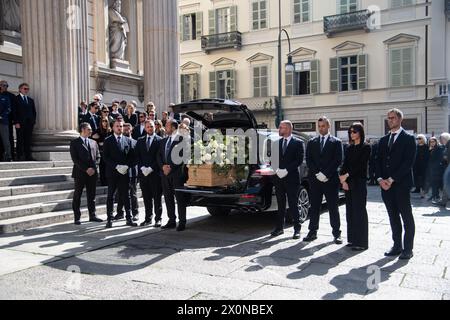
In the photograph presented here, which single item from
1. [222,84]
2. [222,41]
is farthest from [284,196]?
[222,41]

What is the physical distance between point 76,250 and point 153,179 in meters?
2.23

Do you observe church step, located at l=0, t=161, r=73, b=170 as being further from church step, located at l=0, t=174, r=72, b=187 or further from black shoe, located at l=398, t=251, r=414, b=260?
black shoe, located at l=398, t=251, r=414, b=260

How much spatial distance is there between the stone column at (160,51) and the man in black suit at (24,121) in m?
4.37

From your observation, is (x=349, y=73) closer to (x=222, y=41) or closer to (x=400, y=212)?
(x=222, y=41)

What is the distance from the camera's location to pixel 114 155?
7.71 metres

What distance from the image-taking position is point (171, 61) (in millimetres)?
13727

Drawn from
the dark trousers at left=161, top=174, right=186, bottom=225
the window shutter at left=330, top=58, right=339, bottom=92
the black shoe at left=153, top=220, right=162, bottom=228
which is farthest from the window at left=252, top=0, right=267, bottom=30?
the black shoe at left=153, top=220, right=162, bottom=228

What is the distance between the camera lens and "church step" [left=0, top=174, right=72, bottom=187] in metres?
8.27

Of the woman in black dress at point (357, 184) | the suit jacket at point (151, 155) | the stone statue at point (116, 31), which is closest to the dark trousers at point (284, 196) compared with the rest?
the woman in black dress at point (357, 184)

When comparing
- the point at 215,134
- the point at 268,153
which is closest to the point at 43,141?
the point at 215,134

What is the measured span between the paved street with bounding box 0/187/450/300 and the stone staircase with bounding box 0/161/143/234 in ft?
1.08

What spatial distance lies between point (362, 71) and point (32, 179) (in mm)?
22862

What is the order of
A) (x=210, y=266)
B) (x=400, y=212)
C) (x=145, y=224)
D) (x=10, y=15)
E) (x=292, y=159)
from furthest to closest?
(x=10, y=15) < (x=145, y=224) < (x=292, y=159) < (x=400, y=212) < (x=210, y=266)
